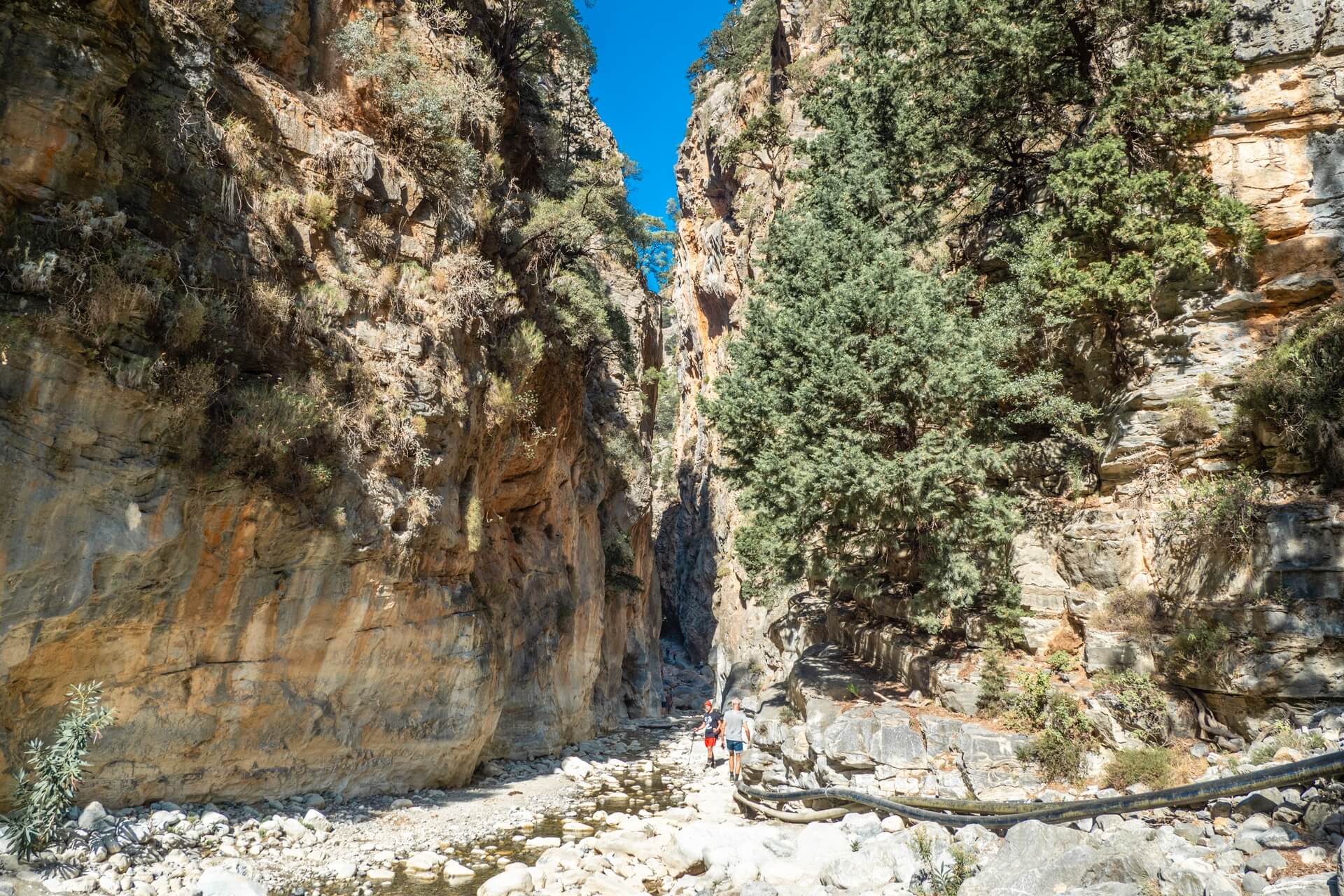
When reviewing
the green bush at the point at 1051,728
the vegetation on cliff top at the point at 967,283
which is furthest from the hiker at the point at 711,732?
the green bush at the point at 1051,728

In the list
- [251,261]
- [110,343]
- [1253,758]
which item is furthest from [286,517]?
[1253,758]

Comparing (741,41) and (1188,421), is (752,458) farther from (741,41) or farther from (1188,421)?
(741,41)

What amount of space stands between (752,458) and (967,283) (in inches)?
205

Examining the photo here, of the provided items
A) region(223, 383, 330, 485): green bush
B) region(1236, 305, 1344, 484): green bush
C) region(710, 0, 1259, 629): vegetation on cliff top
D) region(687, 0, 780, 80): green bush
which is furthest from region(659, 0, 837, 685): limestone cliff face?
region(1236, 305, 1344, 484): green bush

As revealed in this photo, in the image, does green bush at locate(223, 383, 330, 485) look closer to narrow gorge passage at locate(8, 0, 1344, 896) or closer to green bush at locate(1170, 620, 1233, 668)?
narrow gorge passage at locate(8, 0, 1344, 896)

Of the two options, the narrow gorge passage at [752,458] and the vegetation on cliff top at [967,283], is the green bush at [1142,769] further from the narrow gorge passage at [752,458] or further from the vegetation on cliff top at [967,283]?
the vegetation on cliff top at [967,283]

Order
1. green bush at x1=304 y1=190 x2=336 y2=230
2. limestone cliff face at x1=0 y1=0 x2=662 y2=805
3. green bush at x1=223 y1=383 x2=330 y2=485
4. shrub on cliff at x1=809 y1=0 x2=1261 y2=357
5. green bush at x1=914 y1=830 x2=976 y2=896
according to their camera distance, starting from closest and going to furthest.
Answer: green bush at x1=914 y1=830 x2=976 y2=896
limestone cliff face at x1=0 y1=0 x2=662 y2=805
green bush at x1=223 y1=383 x2=330 y2=485
shrub on cliff at x1=809 y1=0 x2=1261 y2=357
green bush at x1=304 y1=190 x2=336 y2=230

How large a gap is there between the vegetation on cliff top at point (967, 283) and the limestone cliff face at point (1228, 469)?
53cm

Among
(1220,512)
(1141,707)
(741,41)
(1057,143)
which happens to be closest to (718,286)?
(741,41)

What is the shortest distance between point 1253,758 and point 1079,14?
11.8 m

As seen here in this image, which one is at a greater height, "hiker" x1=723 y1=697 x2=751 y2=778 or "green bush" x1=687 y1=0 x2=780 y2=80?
"green bush" x1=687 y1=0 x2=780 y2=80

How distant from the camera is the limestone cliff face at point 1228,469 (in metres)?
8.39

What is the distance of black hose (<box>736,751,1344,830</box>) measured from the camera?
18.7 ft

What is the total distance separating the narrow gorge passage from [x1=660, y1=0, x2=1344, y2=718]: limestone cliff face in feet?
0.17
